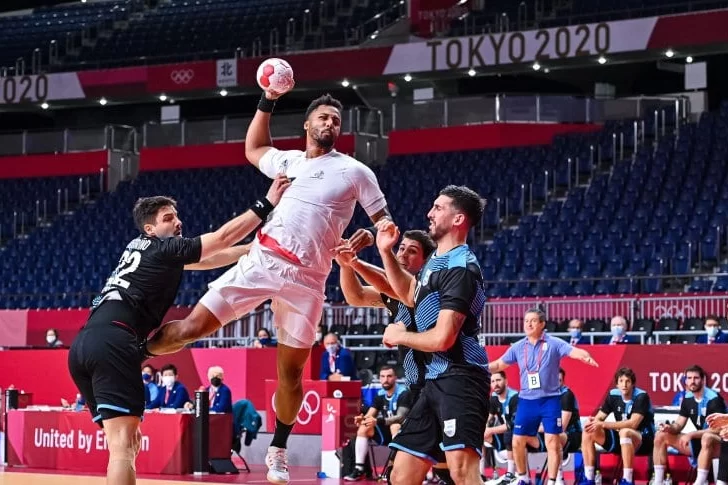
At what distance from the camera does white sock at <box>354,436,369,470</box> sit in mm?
17281

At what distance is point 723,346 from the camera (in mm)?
16734

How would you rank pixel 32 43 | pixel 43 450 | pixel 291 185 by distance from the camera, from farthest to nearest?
1. pixel 32 43
2. pixel 43 450
3. pixel 291 185

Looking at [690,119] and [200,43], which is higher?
[200,43]

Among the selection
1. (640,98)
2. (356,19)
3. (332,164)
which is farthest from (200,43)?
(332,164)

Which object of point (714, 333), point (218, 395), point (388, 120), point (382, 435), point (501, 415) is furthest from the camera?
point (388, 120)

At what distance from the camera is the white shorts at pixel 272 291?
341 inches

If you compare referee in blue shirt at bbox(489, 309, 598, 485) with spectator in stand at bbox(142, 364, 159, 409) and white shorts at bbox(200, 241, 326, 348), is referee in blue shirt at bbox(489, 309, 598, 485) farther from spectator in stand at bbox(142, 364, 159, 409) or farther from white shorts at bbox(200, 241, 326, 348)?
spectator in stand at bbox(142, 364, 159, 409)

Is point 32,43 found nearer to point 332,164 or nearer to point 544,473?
point 544,473

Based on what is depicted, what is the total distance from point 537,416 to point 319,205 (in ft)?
24.3

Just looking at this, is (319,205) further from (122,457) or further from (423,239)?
(122,457)

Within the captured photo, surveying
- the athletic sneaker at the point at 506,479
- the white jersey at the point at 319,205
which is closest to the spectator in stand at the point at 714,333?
the athletic sneaker at the point at 506,479

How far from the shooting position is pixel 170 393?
63.5ft

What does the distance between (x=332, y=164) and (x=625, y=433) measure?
7.99 meters

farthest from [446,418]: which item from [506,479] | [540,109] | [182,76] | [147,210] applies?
[182,76]
